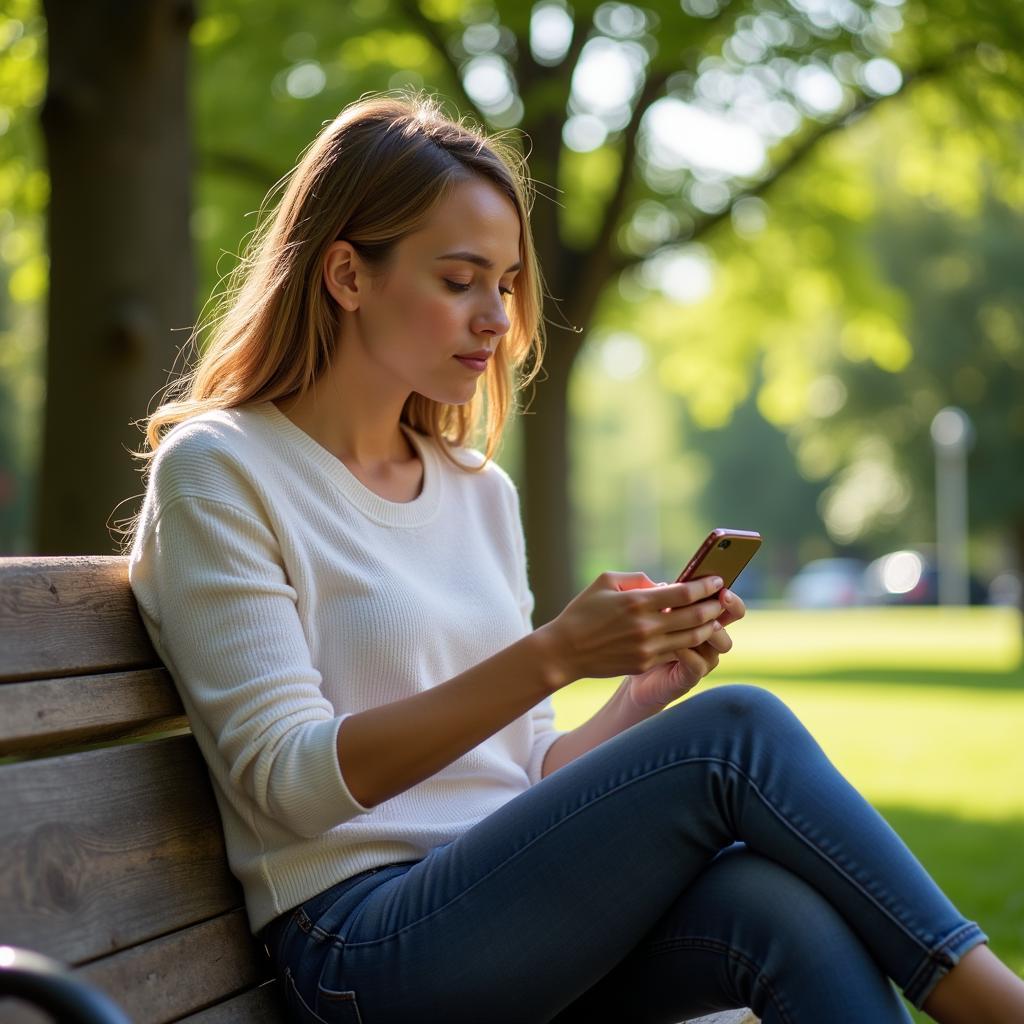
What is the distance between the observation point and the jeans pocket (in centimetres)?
228

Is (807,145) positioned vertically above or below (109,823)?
above

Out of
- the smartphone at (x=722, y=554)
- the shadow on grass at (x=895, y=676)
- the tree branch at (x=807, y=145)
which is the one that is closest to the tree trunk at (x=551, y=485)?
the tree branch at (x=807, y=145)

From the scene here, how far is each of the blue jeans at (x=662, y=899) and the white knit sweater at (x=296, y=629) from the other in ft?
0.50

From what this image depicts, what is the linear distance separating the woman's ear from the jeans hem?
4.79 feet

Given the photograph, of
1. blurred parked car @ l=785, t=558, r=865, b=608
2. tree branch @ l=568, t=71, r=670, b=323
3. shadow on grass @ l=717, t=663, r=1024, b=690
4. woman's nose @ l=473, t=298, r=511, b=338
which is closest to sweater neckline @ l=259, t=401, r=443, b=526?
woman's nose @ l=473, t=298, r=511, b=338

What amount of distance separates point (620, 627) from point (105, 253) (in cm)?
399

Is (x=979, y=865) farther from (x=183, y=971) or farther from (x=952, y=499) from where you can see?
(x=952, y=499)

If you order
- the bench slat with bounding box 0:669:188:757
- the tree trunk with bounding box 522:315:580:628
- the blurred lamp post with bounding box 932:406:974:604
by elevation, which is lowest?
the blurred lamp post with bounding box 932:406:974:604

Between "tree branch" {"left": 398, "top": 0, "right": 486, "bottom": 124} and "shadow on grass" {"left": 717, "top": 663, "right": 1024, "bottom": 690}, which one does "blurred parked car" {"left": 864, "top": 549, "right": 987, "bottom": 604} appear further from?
"tree branch" {"left": 398, "top": 0, "right": 486, "bottom": 124}

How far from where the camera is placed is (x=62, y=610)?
90.7 inches

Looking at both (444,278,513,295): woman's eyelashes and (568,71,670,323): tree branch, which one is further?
(568,71,670,323): tree branch

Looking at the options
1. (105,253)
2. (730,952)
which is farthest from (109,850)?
(105,253)

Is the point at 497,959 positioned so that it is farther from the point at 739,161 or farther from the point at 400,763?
the point at 739,161

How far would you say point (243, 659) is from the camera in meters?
2.31
